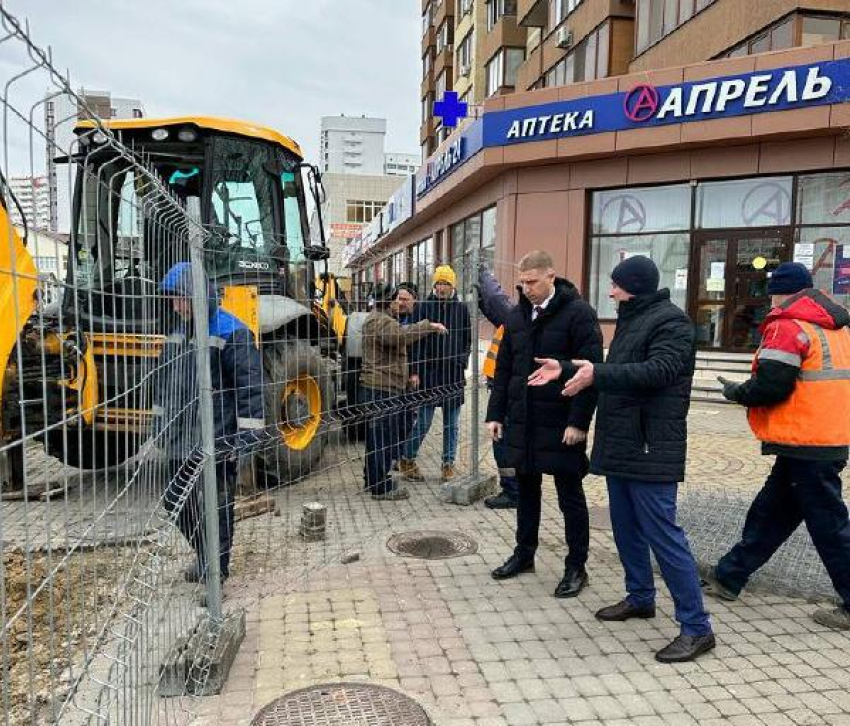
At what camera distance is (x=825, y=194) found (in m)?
12.8

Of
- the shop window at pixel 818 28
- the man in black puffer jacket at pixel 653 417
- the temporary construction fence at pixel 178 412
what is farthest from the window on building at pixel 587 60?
the man in black puffer jacket at pixel 653 417

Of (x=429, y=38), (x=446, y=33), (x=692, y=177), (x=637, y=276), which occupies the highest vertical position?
(x=429, y=38)

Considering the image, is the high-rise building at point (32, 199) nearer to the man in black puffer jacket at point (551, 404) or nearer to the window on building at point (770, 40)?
the man in black puffer jacket at point (551, 404)

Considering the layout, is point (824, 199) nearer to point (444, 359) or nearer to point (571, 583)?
point (444, 359)

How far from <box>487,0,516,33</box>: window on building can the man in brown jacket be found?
24684 mm

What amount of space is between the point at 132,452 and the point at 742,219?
1379cm

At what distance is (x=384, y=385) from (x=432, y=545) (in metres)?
1.50

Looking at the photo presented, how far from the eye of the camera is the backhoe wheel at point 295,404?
4777 millimetres

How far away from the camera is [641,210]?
49.2 feet

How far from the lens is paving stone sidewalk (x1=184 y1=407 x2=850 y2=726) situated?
304cm

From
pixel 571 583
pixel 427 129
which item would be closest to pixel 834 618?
pixel 571 583

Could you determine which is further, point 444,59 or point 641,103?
point 444,59

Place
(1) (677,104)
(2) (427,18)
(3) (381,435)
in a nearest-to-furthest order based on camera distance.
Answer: (3) (381,435) < (1) (677,104) < (2) (427,18)

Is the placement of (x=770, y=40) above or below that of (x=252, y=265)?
above
